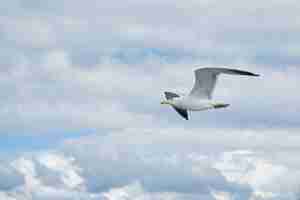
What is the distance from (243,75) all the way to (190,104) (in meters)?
14.3

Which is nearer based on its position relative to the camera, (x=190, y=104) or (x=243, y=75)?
(x=243, y=75)

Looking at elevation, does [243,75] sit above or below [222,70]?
below

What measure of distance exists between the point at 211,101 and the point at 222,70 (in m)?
5.10

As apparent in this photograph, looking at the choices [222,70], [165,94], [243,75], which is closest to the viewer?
[243,75]

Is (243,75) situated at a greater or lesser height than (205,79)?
lesser

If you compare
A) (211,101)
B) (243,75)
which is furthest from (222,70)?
(243,75)

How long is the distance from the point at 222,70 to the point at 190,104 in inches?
286

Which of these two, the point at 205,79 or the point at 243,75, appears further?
the point at 205,79

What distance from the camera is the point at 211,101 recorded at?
87.2 m

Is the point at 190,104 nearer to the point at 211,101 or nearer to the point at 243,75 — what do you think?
the point at 211,101

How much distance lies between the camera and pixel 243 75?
75.5 m

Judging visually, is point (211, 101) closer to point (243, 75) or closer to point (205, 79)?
point (205, 79)

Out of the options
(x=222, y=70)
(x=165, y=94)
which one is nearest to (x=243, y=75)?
(x=222, y=70)

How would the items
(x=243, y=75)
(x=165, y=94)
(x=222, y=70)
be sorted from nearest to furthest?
(x=243, y=75), (x=222, y=70), (x=165, y=94)
